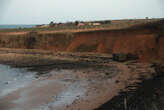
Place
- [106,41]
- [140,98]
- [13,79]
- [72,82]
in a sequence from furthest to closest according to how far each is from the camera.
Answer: [106,41], [13,79], [72,82], [140,98]

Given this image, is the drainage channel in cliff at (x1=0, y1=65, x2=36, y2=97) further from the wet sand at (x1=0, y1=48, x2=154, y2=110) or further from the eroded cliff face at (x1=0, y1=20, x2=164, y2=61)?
the eroded cliff face at (x1=0, y1=20, x2=164, y2=61)

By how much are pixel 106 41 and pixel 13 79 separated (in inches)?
544

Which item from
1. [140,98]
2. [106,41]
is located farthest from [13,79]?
[106,41]

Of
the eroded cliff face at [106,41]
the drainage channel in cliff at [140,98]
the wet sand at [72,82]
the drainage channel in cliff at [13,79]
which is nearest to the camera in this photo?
the drainage channel in cliff at [140,98]

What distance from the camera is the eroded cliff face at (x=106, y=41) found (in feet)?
76.5

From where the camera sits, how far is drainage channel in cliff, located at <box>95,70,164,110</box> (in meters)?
10.3

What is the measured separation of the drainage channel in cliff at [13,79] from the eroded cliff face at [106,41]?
10565 millimetres

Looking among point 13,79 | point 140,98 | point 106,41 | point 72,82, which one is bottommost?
point 13,79

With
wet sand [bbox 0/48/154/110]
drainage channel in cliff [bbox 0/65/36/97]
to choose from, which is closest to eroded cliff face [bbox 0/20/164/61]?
wet sand [bbox 0/48/154/110]

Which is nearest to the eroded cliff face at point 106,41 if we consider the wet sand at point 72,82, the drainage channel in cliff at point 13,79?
the wet sand at point 72,82

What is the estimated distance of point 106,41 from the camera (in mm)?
28156

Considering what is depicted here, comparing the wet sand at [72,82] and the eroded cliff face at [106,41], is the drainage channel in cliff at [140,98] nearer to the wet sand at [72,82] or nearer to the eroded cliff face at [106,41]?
the wet sand at [72,82]

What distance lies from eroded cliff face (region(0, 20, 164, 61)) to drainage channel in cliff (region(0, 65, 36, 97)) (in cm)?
1056

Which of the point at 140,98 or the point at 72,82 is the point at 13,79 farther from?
the point at 140,98
